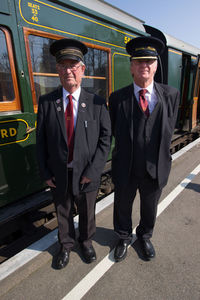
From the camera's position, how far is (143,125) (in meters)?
1.85

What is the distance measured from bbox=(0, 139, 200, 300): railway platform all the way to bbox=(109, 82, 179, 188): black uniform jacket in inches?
35.5

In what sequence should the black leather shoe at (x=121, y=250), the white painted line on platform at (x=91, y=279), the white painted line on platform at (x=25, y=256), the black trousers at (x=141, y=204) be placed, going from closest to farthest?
the white painted line on platform at (x=91, y=279)
the white painted line on platform at (x=25, y=256)
the black trousers at (x=141, y=204)
the black leather shoe at (x=121, y=250)

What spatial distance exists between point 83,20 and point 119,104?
6.20 ft

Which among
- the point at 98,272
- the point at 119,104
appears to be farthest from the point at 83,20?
the point at 98,272

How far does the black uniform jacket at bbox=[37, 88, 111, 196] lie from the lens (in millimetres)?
1821

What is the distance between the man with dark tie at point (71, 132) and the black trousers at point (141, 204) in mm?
372

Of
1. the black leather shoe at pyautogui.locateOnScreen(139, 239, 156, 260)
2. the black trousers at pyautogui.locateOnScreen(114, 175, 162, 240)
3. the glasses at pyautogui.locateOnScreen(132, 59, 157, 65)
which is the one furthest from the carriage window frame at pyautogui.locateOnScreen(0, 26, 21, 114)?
the black leather shoe at pyautogui.locateOnScreen(139, 239, 156, 260)

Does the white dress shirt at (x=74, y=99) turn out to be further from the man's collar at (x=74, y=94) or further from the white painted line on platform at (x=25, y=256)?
the white painted line on platform at (x=25, y=256)

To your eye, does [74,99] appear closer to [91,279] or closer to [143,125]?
[143,125]

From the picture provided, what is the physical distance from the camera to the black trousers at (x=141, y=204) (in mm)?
2088

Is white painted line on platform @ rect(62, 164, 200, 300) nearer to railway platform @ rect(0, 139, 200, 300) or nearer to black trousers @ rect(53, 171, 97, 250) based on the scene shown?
railway platform @ rect(0, 139, 200, 300)

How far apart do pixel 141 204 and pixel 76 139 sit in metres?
1.07

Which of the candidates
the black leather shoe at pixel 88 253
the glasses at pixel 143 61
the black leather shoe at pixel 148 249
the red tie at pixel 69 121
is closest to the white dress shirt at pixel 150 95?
the glasses at pixel 143 61

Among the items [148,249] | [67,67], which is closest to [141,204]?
[148,249]
